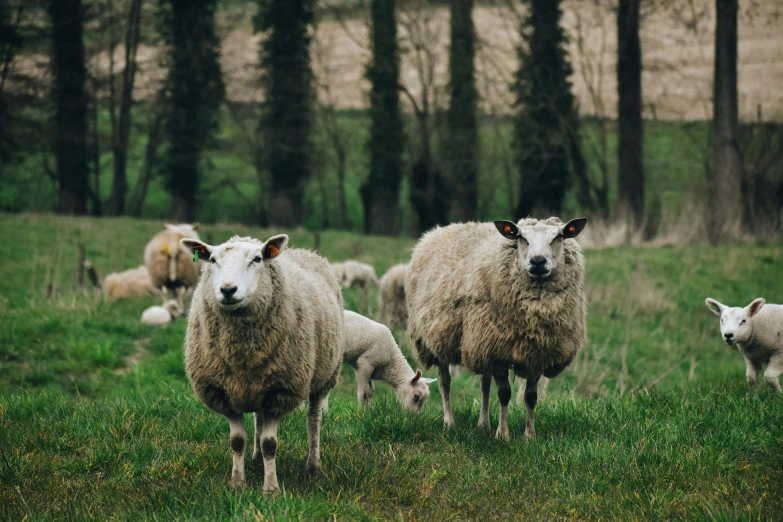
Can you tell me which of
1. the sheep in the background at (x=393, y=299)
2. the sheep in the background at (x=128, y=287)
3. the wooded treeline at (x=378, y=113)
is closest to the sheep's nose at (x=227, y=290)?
the sheep in the background at (x=393, y=299)

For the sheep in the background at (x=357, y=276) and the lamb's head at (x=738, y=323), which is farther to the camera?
the sheep in the background at (x=357, y=276)

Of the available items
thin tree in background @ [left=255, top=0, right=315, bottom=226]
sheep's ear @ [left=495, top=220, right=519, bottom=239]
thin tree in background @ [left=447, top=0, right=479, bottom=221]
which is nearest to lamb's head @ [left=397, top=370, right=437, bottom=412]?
sheep's ear @ [left=495, top=220, right=519, bottom=239]

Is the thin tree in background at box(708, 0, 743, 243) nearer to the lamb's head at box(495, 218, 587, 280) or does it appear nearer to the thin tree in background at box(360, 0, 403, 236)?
the thin tree in background at box(360, 0, 403, 236)

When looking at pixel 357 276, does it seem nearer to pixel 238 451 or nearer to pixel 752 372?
pixel 752 372

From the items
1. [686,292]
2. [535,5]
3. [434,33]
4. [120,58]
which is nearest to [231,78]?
[120,58]

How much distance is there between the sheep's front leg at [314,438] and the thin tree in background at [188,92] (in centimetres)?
2447

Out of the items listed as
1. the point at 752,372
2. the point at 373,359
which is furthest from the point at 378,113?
the point at 752,372

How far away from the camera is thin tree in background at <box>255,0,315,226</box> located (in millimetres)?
30141

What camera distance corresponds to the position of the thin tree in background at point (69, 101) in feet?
87.9

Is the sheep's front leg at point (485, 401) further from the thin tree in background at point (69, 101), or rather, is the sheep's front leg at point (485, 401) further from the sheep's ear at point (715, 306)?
the thin tree in background at point (69, 101)

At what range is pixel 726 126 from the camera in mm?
21078

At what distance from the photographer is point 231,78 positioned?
30.6 m

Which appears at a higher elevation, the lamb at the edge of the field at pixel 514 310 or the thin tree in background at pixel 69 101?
the thin tree in background at pixel 69 101

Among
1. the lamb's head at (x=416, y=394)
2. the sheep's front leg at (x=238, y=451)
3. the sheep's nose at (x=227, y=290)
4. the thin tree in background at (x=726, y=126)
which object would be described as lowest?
the lamb's head at (x=416, y=394)
